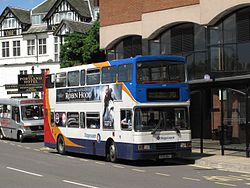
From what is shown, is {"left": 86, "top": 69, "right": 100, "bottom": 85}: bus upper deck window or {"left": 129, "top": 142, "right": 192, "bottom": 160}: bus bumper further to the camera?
{"left": 86, "top": 69, "right": 100, "bottom": 85}: bus upper deck window

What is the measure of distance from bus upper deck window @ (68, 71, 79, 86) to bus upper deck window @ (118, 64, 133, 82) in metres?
3.65

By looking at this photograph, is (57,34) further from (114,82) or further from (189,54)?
(114,82)

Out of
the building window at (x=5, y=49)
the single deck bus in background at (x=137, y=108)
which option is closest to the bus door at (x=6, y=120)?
the single deck bus in background at (x=137, y=108)

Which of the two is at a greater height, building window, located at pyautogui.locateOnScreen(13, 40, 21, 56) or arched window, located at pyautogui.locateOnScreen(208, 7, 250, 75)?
building window, located at pyautogui.locateOnScreen(13, 40, 21, 56)

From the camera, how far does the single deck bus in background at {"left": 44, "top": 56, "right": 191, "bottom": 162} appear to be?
18719 mm

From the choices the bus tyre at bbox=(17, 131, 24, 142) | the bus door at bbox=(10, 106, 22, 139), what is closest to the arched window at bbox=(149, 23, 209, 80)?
the bus door at bbox=(10, 106, 22, 139)

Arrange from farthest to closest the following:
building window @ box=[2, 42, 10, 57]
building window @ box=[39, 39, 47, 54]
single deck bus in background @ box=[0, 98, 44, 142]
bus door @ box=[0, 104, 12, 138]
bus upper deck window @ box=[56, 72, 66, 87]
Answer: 1. building window @ box=[2, 42, 10, 57]
2. building window @ box=[39, 39, 47, 54]
3. bus door @ box=[0, 104, 12, 138]
4. single deck bus in background @ box=[0, 98, 44, 142]
5. bus upper deck window @ box=[56, 72, 66, 87]

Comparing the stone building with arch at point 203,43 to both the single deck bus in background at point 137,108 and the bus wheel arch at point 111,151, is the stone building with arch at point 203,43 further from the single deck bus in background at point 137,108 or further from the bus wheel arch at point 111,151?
the bus wheel arch at point 111,151

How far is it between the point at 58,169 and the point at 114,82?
3.98 meters

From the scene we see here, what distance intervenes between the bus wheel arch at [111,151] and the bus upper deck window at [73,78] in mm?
3525

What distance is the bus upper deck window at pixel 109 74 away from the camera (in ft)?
65.9

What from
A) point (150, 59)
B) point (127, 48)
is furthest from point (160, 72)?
point (127, 48)

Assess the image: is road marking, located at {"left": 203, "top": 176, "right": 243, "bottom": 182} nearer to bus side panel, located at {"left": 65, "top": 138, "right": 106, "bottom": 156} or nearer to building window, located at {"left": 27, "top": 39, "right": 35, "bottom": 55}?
bus side panel, located at {"left": 65, "top": 138, "right": 106, "bottom": 156}

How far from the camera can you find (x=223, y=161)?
18875 mm
